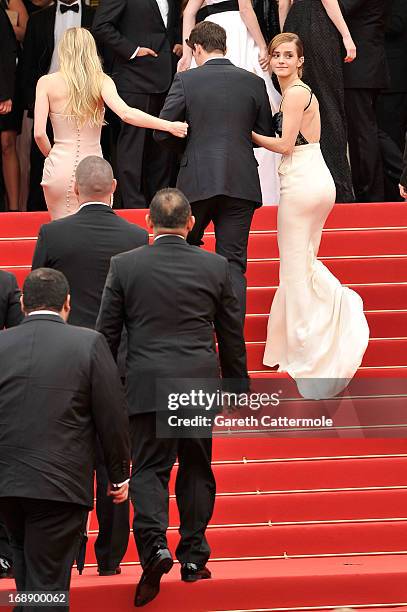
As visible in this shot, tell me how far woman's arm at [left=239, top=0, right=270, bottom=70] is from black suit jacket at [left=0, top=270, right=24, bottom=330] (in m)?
4.43

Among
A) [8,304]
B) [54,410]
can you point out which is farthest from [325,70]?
[54,410]

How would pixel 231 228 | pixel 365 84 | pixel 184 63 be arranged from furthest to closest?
pixel 365 84
pixel 184 63
pixel 231 228

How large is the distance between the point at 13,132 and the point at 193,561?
5901 millimetres

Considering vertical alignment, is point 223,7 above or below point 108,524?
above

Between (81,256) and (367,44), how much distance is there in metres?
4.82

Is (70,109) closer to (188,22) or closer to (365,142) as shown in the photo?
(188,22)

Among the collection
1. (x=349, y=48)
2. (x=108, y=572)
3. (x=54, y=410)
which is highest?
(x=349, y=48)

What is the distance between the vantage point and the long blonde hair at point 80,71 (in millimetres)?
9359

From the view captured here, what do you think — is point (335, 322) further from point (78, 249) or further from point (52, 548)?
point (52, 548)

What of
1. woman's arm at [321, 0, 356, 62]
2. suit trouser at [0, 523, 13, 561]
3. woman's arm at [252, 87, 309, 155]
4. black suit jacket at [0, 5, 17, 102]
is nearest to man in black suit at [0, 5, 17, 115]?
black suit jacket at [0, 5, 17, 102]

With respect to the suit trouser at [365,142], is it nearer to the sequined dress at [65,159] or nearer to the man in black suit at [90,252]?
the sequined dress at [65,159]

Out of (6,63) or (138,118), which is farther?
(6,63)

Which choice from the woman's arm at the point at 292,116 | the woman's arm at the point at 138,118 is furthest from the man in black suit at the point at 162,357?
the woman's arm at the point at 292,116

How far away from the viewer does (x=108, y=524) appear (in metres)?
7.02
